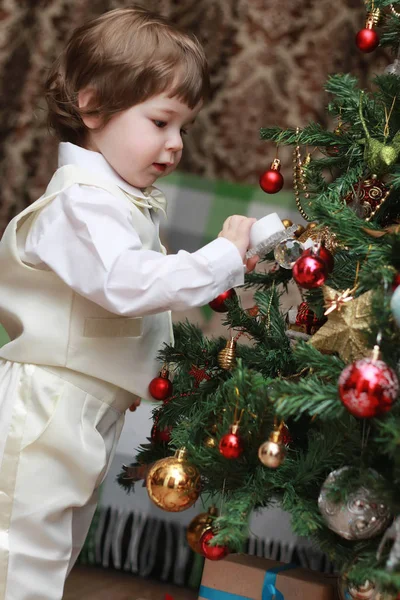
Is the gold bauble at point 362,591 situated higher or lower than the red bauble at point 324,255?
lower

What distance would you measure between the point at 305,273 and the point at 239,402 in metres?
0.17

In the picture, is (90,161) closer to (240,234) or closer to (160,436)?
(240,234)

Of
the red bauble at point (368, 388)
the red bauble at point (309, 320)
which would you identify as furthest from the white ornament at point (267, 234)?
the red bauble at point (368, 388)

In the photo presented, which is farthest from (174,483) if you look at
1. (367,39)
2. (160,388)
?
(367,39)

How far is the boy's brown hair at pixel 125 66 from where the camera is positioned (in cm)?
117

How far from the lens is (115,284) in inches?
39.9

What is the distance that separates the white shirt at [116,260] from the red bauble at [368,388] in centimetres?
32

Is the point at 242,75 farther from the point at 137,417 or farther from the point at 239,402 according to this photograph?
the point at 239,402

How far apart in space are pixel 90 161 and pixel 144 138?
0.09 meters

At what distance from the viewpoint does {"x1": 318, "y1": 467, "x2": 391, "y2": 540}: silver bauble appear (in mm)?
824

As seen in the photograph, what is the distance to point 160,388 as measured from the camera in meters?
1.15

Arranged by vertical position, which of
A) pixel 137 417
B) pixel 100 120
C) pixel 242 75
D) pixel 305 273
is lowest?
pixel 137 417

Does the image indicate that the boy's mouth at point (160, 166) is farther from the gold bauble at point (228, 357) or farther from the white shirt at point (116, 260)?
the gold bauble at point (228, 357)

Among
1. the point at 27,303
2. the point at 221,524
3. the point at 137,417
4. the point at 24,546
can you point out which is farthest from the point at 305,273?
the point at 137,417
